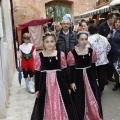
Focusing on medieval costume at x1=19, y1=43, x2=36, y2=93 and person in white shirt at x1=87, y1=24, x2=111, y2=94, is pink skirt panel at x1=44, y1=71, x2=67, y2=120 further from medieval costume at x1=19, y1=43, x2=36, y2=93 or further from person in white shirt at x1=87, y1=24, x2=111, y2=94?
medieval costume at x1=19, y1=43, x2=36, y2=93

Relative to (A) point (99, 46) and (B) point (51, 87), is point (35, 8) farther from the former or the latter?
(B) point (51, 87)

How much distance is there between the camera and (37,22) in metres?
15.0

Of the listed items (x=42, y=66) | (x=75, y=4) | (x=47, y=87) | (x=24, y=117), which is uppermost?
(x=75, y=4)

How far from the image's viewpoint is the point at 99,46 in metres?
5.75

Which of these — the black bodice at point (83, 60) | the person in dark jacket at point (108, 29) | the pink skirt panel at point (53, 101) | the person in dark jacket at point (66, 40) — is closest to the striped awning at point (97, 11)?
the person in dark jacket at point (108, 29)

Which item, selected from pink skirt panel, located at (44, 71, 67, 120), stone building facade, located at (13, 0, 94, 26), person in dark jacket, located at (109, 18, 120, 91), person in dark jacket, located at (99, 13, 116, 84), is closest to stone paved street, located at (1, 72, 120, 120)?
person in dark jacket, located at (99, 13, 116, 84)

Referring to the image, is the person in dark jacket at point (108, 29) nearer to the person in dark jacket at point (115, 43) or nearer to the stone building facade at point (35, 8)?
the person in dark jacket at point (115, 43)

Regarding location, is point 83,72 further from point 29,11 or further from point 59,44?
point 29,11

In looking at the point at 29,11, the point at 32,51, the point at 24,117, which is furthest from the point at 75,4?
the point at 24,117

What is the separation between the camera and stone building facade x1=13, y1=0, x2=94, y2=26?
67.9 ft

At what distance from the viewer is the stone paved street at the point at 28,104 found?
5112mm

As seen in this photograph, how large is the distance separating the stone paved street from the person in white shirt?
51cm

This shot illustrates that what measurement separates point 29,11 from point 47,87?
700 inches

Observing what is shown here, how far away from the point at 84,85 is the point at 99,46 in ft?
5.06
